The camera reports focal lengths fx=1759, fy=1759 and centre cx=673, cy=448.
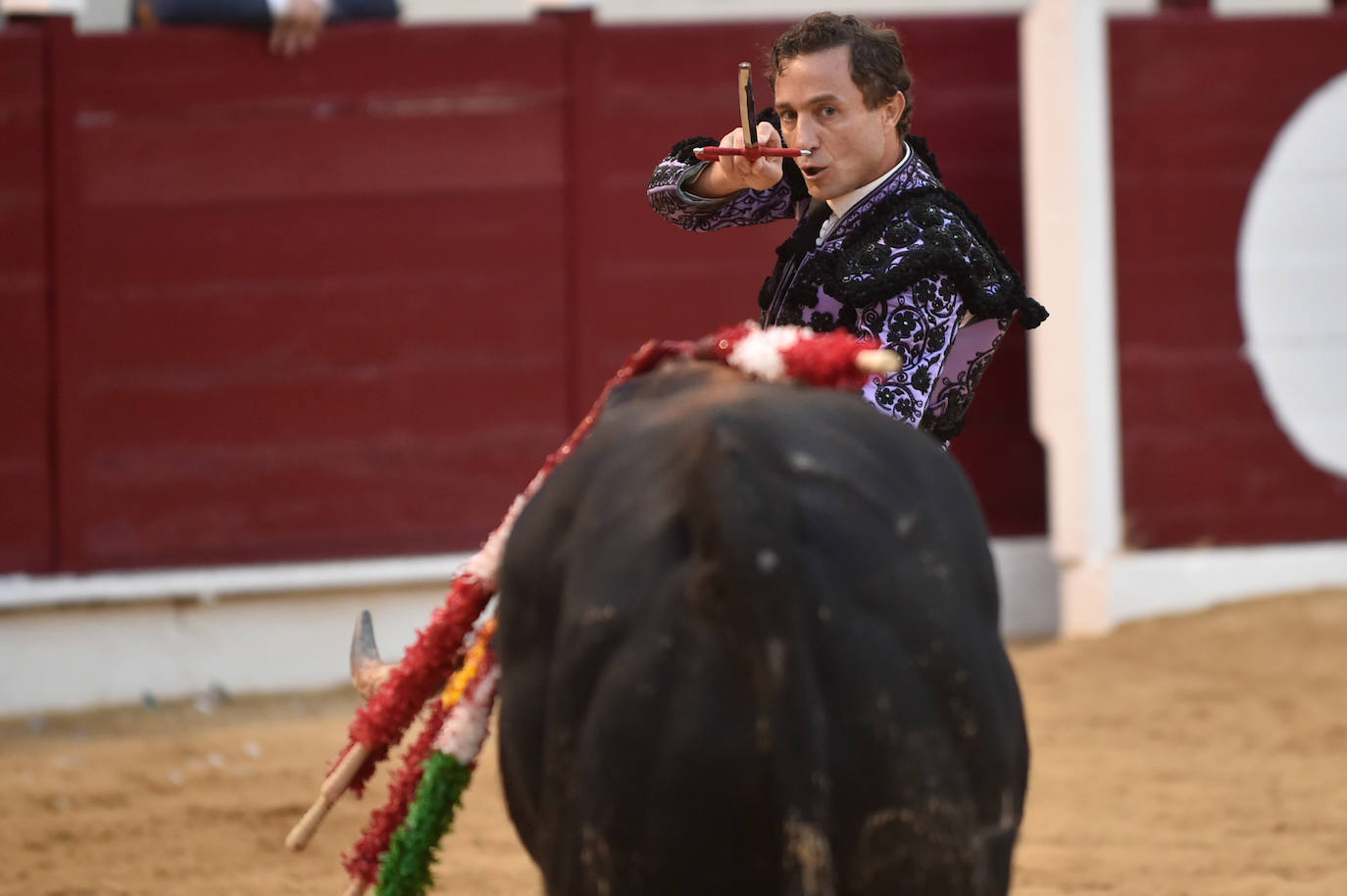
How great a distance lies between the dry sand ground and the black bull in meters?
1.76

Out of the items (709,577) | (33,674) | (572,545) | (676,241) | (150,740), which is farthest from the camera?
(676,241)

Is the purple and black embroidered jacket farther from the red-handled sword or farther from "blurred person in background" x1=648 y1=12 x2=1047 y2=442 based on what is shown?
the red-handled sword

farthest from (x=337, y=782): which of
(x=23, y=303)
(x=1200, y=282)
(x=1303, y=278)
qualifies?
(x=1303, y=278)

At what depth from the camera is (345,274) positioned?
541cm

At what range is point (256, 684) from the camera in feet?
17.4

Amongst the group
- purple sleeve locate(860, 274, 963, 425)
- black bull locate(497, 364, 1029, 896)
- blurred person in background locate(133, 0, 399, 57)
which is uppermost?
blurred person in background locate(133, 0, 399, 57)

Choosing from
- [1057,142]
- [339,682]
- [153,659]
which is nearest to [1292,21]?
[1057,142]

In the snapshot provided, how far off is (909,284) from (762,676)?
75cm

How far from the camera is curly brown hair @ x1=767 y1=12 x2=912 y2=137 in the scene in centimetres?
208

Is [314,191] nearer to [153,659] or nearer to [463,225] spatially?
[463,225]

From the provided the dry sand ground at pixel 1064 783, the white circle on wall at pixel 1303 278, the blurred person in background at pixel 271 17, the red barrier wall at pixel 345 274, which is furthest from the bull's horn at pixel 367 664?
the white circle on wall at pixel 1303 278

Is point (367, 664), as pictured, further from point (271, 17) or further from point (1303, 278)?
point (1303, 278)

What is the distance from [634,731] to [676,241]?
13.8 feet

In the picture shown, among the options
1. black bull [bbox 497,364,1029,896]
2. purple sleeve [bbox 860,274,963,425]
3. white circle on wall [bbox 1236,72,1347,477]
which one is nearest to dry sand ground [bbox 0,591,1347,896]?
white circle on wall [bbox 1236,72,1347,477]
